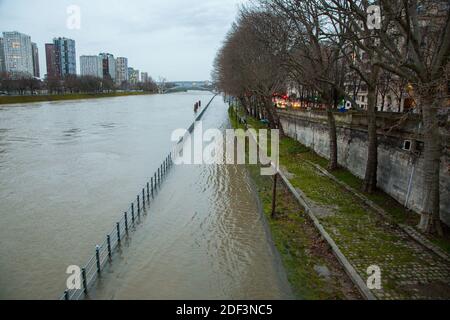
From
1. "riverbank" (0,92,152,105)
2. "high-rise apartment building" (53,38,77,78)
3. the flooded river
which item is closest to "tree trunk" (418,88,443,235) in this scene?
the flooded river

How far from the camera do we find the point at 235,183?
67.0ft

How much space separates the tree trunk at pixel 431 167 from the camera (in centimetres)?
1098

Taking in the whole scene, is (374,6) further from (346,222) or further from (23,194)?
(23,194)

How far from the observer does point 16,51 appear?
582ft

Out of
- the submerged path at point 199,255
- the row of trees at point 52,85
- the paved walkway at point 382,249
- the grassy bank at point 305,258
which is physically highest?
the row of trees at point 52,85

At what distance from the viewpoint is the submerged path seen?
9.45m

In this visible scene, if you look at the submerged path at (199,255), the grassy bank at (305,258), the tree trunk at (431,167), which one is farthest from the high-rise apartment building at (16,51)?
the tree trunk at (431,167)

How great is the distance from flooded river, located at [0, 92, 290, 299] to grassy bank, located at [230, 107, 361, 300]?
0.36 meters

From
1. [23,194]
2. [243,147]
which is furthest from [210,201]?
[243,147]

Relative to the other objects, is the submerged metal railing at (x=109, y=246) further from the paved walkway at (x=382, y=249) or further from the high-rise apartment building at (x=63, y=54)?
the high-rise apartment building at (x=63, y=54)

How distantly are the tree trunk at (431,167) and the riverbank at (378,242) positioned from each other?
2.90ft

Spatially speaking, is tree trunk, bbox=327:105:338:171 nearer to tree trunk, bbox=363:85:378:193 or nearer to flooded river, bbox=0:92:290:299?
tree trunk, bbox=363:85:378:193

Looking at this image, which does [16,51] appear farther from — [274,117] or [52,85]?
[274,117]

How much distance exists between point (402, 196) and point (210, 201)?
8174mm
